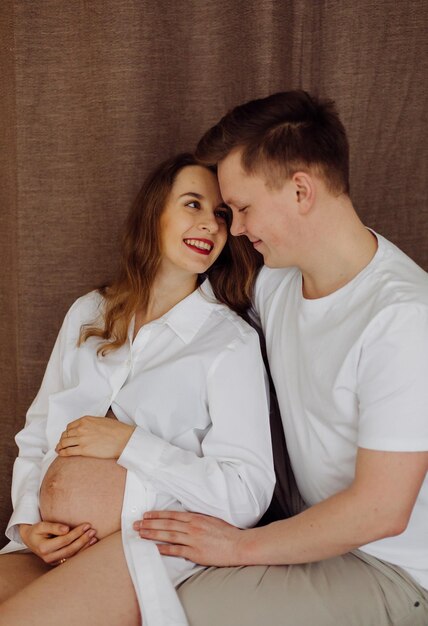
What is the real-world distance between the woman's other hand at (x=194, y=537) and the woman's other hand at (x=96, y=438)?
17cm

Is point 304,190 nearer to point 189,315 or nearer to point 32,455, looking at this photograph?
point 189,315

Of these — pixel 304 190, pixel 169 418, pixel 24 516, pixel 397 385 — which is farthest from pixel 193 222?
pixel 24 516

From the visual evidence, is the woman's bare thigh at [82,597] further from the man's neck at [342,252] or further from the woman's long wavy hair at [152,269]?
the man's neck at [342,252]

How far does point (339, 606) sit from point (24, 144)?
1.52m

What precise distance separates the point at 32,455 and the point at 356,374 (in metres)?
0.82

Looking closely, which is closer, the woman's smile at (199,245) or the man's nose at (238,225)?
the man's nose at (238,225)

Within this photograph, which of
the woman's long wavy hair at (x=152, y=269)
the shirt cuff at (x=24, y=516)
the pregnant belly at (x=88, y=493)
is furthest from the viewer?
the woman's long wavy hair at (x=152, y=269)

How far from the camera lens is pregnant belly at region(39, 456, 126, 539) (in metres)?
1.58

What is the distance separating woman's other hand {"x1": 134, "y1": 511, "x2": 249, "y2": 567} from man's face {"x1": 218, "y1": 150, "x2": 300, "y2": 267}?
0.56 meters

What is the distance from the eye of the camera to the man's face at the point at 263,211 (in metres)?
1.56

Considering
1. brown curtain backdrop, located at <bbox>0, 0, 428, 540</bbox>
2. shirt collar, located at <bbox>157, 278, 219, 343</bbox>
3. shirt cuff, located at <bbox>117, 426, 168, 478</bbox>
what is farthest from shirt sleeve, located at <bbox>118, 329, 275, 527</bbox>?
brown curtain backdrop, located at <bbox>0, 0, 428, 540</bbox>

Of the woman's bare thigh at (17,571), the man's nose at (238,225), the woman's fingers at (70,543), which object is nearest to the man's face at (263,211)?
the man's nose at (238,225)

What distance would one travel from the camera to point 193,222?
5.83 ft

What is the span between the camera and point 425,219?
2074mm
